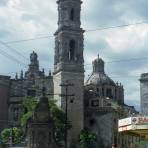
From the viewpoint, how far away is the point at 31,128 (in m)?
47.2

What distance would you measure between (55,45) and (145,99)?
57.0 feet

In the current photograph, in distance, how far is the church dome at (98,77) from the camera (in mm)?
103938

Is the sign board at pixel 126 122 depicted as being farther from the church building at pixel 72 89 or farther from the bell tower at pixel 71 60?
the bell tower at pixel 71 60

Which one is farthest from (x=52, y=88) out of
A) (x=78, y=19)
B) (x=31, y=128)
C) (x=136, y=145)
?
(x=136, y=145)

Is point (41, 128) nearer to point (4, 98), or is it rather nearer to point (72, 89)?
point (72, 89)

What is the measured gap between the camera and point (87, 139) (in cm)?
8156

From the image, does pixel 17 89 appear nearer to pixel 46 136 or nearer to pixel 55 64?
pixel 55 64

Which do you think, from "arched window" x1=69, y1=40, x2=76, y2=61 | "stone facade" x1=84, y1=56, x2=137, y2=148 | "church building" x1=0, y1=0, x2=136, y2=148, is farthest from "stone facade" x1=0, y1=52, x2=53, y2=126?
"arched window" x1=69, y1=40, x2=76, y2=61

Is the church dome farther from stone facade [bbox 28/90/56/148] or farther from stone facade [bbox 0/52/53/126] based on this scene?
stone facade [bbox 28/90/56/148]

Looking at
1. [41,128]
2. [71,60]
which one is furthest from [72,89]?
[41,128]

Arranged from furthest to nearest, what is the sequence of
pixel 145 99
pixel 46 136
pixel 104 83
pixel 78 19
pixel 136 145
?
pixel 104 83 → pixel 78 19 → pixel 145 99 → pixel 46 136 → pixel 136 145

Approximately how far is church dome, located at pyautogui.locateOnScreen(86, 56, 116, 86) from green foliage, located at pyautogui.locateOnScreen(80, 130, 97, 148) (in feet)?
64.0

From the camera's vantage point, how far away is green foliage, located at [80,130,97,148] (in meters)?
80.5

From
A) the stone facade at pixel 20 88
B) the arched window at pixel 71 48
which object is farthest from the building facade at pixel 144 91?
the stone facade at pixel 20 88
